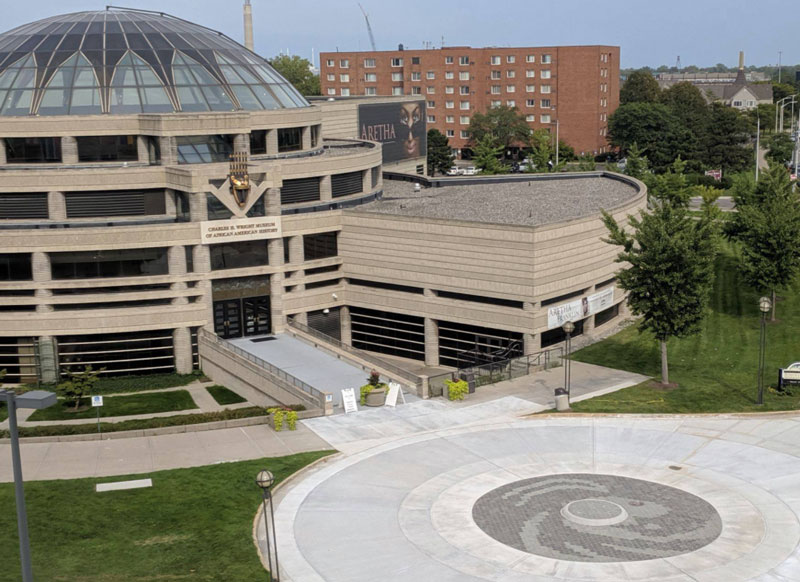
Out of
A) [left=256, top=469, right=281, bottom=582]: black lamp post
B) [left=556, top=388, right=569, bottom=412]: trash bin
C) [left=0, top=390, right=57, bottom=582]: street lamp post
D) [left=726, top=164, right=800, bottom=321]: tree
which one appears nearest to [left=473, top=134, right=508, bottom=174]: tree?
[left=726, top=164, right=800, bottom=321]: tree

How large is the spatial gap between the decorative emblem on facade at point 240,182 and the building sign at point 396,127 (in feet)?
158

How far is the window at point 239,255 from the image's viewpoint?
58062 mm

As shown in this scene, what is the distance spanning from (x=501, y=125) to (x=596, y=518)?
404ft

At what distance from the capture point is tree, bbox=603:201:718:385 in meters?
47.5

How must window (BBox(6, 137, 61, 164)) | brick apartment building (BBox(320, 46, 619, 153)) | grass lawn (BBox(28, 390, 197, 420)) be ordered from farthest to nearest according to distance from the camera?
brick apartment building (BBox(320, 46, 619, 153)) → window (BBox(6, 137, 61, 164)) → grass lawn (BBox(28, 390, 197, 420))

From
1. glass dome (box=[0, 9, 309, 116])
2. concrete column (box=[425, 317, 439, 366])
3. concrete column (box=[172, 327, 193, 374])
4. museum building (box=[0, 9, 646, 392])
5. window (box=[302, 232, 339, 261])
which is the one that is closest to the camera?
museum building (box=[0, 9, 646, 392])

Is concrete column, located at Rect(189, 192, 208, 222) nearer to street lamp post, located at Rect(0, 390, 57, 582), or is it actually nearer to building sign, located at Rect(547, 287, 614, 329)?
building sign, located at Rect(547, 287, 614, 329)

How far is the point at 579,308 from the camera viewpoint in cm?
5772

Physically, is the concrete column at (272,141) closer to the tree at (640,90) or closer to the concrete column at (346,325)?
the concrete column at (346,325)

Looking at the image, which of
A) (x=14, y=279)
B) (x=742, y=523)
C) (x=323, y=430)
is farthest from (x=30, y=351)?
(x=742, y=523)

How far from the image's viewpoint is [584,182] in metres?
78.9

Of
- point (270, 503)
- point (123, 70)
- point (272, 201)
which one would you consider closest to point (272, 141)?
point (272, 201)

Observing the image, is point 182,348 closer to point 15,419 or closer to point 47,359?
point 47,359

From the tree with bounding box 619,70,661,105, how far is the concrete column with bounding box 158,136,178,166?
435ft
